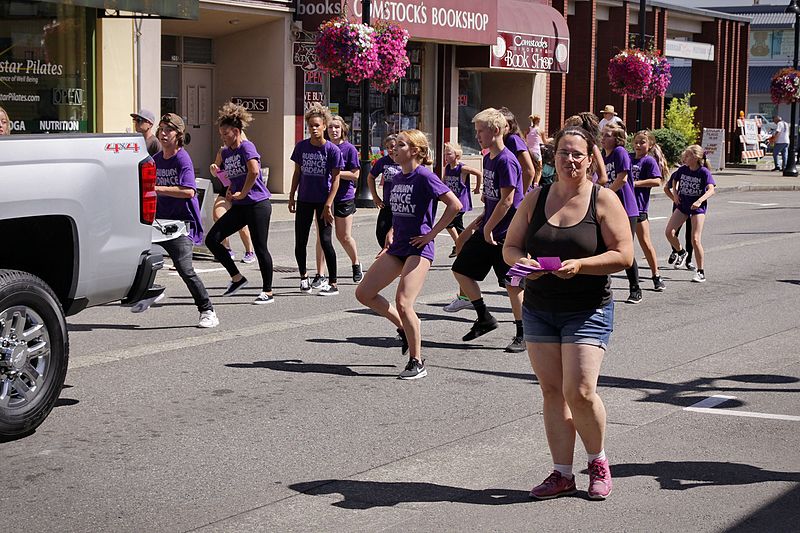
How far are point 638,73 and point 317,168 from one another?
19058 mm

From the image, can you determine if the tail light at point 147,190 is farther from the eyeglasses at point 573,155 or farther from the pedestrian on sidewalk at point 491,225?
the eyeglasses at point 573,155

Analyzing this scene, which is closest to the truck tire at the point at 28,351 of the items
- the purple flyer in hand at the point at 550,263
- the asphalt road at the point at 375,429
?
the asphalt road at the point at 375,429

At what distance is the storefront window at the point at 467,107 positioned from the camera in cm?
2881

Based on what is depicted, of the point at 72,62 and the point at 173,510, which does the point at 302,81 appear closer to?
the point at 72,62

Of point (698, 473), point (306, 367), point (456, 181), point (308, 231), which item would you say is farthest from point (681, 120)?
point (698, 473)

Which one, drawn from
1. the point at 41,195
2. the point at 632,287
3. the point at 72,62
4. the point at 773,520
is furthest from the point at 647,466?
the point at 72,62

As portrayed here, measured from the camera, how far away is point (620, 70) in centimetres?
2986

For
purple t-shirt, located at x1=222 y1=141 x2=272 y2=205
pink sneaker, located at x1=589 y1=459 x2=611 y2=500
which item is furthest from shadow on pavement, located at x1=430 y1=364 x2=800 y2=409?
purple t-shirt, located at x1=222 y1=141 x2=272 y2=205

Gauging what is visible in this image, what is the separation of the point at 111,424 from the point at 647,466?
3078 millimetres

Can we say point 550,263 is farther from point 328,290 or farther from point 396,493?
point 328,290

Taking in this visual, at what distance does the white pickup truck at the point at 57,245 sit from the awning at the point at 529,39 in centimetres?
2107

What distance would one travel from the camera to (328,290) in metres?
12.3

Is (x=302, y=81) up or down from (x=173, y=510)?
up

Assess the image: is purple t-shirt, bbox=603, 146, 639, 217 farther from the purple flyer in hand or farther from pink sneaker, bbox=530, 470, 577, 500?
the purple flyer in hand
